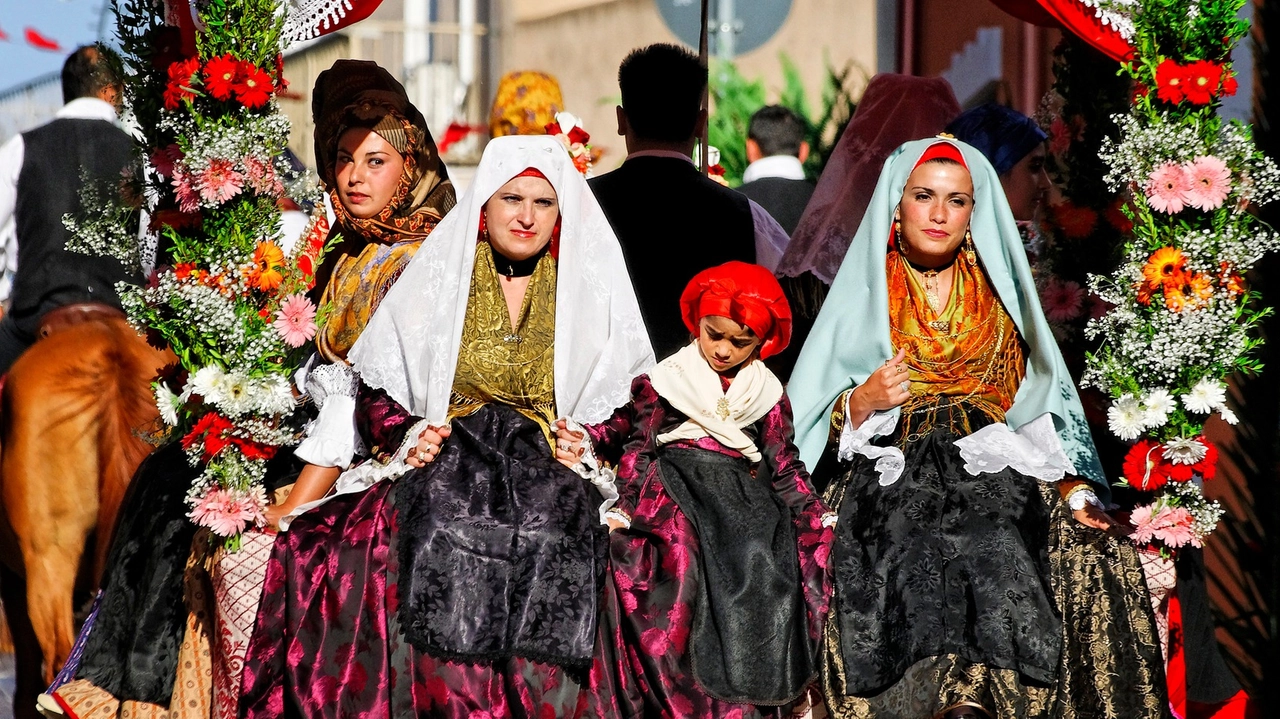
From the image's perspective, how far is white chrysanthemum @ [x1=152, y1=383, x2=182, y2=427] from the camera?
5309 millimetres

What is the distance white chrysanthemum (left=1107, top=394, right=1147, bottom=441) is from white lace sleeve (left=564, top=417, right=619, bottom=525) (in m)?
1.66

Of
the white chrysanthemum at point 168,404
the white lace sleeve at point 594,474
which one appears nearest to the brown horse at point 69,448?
the white chrysanthemum at point 168,404

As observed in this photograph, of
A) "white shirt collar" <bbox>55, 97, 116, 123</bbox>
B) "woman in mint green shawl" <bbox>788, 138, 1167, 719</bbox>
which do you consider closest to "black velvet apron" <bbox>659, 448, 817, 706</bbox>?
"woman in mint green shawl" <bbox>788, 138, 1167, 719</bbox>

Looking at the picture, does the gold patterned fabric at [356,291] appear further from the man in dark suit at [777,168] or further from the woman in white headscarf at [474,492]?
the man in dark suit at [777,168]

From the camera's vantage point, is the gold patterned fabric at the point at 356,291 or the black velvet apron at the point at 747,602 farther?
the gold patterned fabric at the point at 356,291

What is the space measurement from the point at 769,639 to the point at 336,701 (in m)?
1.33

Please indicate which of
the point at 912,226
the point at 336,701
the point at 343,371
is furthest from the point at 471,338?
the point at 912,226

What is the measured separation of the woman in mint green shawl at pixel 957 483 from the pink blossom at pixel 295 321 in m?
1.68

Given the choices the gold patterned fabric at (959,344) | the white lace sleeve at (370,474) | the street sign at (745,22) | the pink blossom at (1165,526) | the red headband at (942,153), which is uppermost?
the street sign at (745,22)

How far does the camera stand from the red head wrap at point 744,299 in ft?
16.9

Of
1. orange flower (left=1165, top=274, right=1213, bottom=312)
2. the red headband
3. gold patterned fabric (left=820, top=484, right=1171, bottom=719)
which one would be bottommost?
gold patterned fabric (left=820, top=484, right=1171, bottom=719)

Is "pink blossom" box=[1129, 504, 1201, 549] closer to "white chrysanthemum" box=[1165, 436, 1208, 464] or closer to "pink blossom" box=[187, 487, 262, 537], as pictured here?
"white chrysanthemum" box=[1165, 436, 1208, 464]

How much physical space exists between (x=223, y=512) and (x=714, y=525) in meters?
1.59

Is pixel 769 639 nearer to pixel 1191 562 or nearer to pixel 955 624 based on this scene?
pixel 955 624
